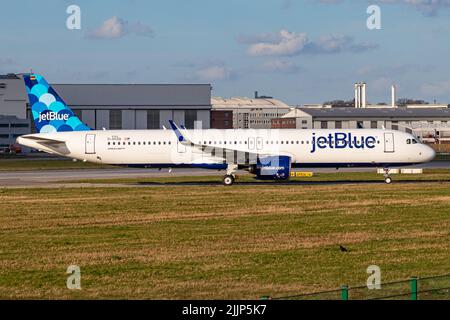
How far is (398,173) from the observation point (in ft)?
246

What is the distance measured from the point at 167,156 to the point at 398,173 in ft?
74.1

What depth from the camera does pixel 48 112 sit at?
2571 inches

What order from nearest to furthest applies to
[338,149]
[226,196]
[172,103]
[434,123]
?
[226,196] < [338,149] < [172,103] < [434,123]

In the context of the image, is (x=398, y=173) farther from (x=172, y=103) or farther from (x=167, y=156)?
(x=172, y=103)

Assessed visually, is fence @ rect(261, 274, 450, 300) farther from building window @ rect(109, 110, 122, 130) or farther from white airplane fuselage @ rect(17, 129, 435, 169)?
building window @ rect(109, 110, 122, 130)

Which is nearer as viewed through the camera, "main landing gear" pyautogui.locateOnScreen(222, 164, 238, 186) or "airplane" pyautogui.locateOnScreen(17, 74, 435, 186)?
"main landing gear" pyautogui.locateOnScreen(222, 164, 238, 186)

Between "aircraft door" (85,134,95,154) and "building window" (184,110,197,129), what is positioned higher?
"building window" (184,110,197,129)

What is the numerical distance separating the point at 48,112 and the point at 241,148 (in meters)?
15.0

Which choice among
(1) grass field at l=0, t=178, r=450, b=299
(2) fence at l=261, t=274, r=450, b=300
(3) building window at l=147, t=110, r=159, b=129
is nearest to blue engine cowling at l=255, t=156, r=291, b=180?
(1) grass field at l=0, t=178, r=450, b=299

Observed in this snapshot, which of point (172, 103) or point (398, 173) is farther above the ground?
point (172, 103)

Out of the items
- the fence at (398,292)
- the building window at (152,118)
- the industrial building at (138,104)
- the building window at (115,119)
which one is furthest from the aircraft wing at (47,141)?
the building window at (152,118)

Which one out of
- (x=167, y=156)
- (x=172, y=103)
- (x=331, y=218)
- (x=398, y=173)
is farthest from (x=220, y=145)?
(x=172, y=103)

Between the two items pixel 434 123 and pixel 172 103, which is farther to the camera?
pixel 434 123

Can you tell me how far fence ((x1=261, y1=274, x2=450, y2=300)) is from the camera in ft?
53.5
